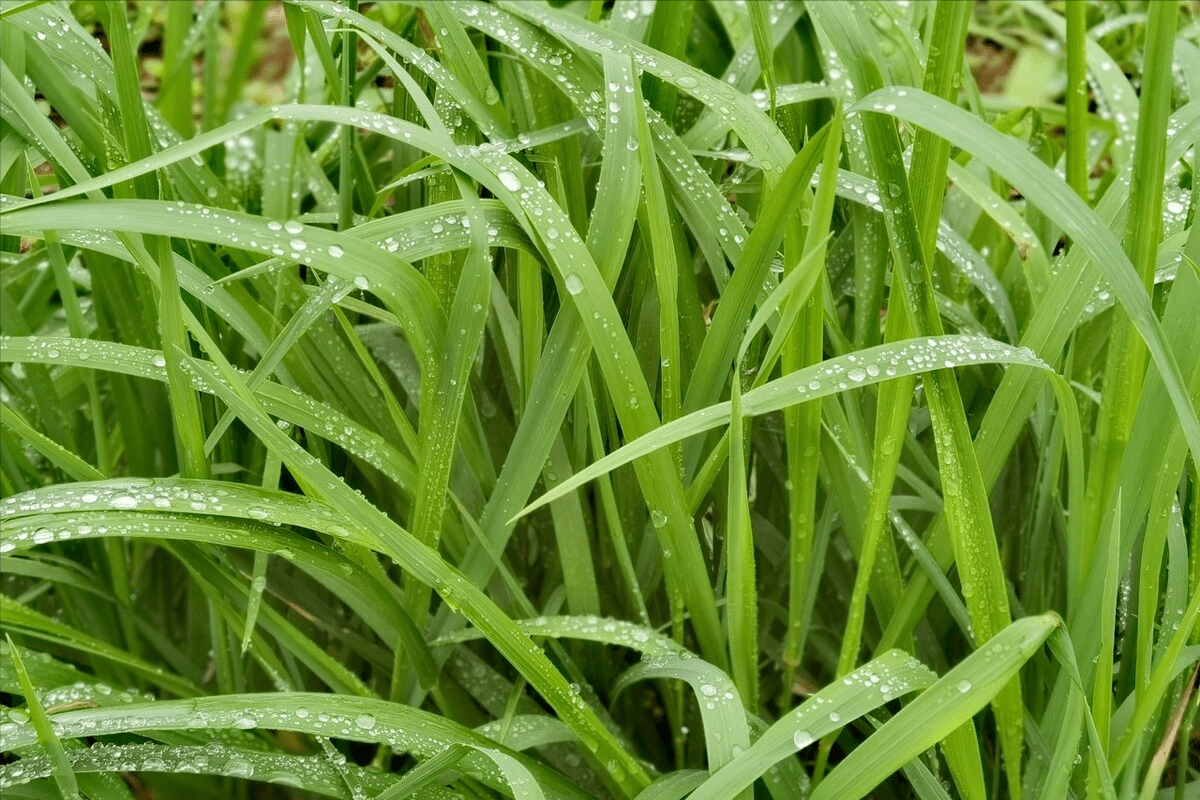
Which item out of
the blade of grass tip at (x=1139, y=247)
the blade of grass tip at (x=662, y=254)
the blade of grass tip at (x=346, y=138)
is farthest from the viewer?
the blade of grass tip at (x=346, y=138)

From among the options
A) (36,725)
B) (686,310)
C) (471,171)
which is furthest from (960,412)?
(36,725)

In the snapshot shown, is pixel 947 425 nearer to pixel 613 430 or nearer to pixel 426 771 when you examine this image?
pixel 613 430

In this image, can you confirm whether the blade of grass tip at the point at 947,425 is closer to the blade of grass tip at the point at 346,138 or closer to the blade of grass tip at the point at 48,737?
the blade of grass tip at the point at 346,138

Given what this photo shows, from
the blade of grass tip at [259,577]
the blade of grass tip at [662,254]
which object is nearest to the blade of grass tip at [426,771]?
the blade of grass tip at [259,577]

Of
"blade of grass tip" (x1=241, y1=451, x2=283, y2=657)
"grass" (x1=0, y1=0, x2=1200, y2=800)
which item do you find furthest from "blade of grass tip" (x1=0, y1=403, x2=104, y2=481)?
"blade of grass tip" (x1=241, y1=451, x2=283, y2=657)

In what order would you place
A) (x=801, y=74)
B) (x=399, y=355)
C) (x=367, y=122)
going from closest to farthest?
(x=367, y=122) → (x=399, y=355) → (x=801, y=74)

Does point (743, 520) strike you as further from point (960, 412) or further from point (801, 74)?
point (801, 74)

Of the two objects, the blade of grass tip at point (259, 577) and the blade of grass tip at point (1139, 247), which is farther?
the blade of grass tip at point (259, 577)
